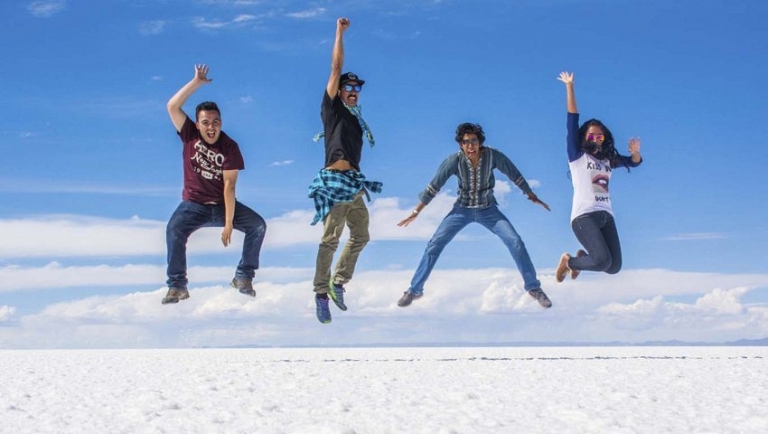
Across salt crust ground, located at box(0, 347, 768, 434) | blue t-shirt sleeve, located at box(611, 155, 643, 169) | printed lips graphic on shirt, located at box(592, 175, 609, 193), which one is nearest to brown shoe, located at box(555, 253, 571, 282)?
printed lips graphic on shirt, located at box(592, 175, 609, 193)

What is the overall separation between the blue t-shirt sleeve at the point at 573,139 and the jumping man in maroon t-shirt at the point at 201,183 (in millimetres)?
4073

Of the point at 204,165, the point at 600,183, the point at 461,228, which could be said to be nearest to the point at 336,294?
the point at 461,228

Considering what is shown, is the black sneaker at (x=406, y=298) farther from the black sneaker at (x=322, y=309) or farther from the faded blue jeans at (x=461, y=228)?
the black sneaker at (x=322, y=309)

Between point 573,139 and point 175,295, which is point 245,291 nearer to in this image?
point 175,295

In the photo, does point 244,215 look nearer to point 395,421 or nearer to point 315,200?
point 315,200

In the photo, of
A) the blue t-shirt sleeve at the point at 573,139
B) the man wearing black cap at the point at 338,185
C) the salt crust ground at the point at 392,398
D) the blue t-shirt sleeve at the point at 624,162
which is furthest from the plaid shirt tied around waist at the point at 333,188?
the blue t-shirt sleeve at the point at 624,162

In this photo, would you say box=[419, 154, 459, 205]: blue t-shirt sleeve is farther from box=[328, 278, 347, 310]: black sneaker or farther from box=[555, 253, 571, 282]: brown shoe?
box=[555, 253, 571, 282]: brown shoe

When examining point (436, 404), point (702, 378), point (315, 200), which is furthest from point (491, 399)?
point (315, 200)

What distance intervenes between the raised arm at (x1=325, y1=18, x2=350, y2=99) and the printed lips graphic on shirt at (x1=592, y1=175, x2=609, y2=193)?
136 inches

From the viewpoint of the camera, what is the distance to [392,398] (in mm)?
5496

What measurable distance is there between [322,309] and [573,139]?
150 inches

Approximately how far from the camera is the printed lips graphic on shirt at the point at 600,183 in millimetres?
9391

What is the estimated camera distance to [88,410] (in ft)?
17.1

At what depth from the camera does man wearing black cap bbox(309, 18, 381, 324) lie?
29.5 feet
